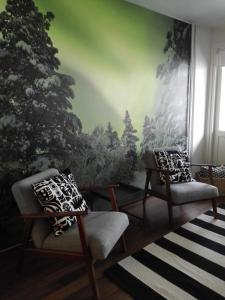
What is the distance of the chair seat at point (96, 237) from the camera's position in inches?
68.8

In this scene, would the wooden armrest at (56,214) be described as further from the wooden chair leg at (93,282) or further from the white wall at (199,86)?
the white wall at (199,86)

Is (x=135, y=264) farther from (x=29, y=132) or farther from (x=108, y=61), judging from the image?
(x=108, y=61)

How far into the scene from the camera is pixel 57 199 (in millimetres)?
1942

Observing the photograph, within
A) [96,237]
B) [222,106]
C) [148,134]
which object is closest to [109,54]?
[148,134]

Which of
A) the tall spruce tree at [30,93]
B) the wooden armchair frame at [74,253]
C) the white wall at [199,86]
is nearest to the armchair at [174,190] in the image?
the tall spruce tree at [30,93]

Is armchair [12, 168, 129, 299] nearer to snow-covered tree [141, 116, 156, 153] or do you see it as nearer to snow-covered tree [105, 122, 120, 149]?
snow-covered tree [105, 122, 120, 149]

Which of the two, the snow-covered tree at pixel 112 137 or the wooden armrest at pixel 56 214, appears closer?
the wooden armrest at pixel 56 214

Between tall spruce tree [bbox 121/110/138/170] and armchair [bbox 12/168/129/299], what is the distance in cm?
129

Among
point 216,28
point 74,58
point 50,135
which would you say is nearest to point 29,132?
point 50,135

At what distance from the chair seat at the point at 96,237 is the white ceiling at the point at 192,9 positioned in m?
2.48

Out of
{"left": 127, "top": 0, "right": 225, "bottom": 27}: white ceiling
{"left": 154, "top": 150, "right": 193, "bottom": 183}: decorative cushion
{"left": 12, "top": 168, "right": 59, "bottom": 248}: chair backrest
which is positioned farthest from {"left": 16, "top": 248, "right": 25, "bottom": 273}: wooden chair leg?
{"left": 127, "top": 0, "right": 225, "bottom": 27}: white ceiling

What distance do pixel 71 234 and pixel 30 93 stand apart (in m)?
1.29

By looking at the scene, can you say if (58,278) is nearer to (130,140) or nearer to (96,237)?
(96,237)

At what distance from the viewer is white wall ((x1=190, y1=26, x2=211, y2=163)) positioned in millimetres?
3908
